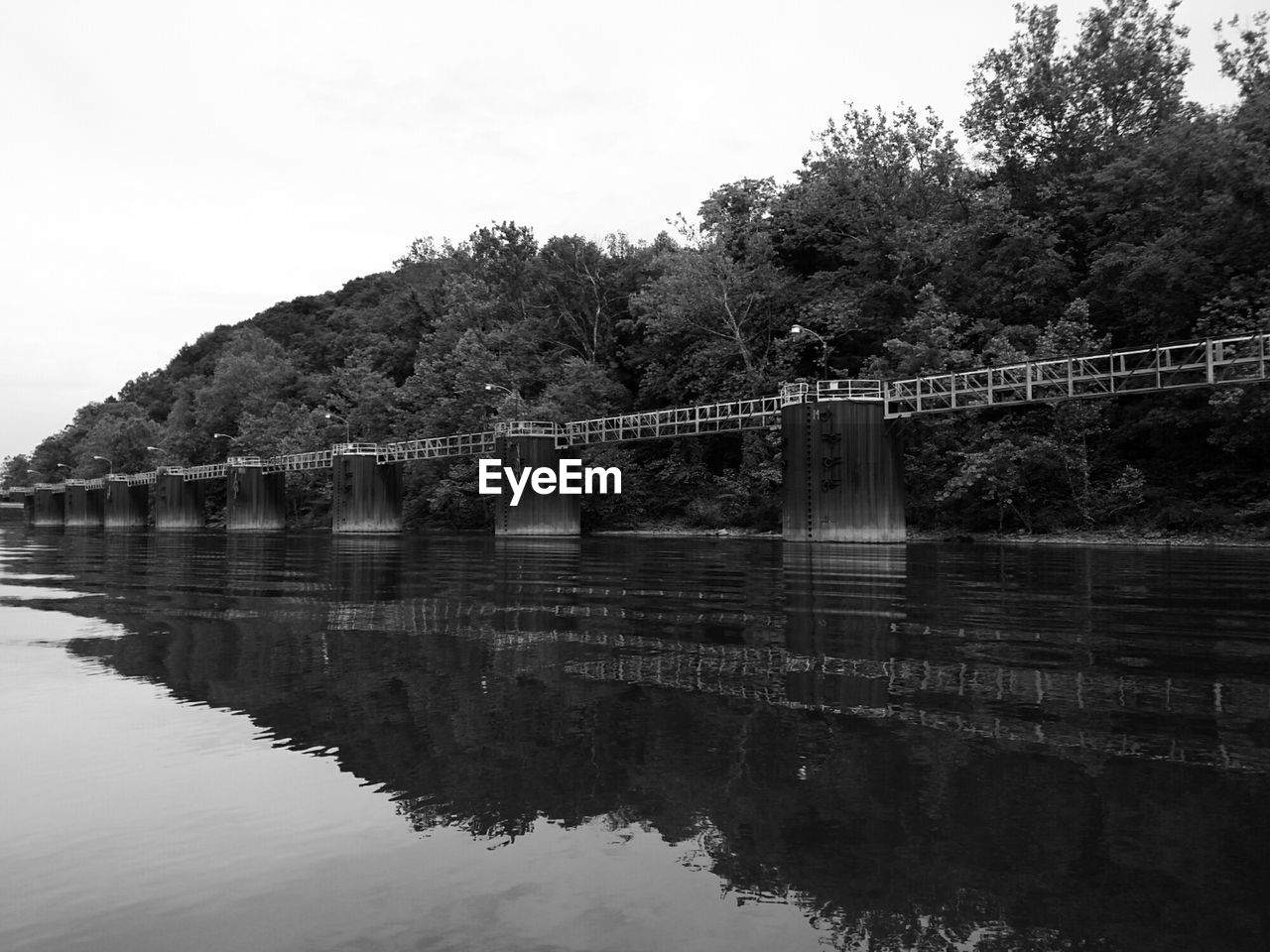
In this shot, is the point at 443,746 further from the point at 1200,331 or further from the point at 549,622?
the point at 1200,331

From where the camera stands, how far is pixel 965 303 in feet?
186

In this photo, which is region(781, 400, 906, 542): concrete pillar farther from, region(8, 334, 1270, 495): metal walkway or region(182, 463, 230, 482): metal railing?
region(182, 463, 230, 482): metal railing

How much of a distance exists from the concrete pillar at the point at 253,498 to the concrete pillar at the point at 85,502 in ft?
173

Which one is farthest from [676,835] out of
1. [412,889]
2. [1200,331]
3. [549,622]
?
[1200,331]

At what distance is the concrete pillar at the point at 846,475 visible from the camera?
4372 cm

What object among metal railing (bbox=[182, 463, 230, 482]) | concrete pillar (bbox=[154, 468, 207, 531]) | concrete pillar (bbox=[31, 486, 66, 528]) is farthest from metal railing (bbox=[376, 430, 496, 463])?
concrete pillar (bbox=[31, 486, 66, 528])

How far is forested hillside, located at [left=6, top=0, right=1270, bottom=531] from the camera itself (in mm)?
43625

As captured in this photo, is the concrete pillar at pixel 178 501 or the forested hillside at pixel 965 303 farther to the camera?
the concrete pillar at pixel 178 501

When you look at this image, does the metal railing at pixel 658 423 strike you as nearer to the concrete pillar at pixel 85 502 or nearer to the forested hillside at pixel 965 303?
the forested hillside at pixel 965 303

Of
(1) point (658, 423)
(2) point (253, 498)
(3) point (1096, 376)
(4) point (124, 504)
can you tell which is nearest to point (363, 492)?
(2) point (253, 498)

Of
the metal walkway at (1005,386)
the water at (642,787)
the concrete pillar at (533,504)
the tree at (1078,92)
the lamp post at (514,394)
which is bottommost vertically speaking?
the water at (642,787)

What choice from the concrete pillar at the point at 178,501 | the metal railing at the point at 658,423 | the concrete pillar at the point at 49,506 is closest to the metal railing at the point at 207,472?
the concrete pillar at the point at 178,501

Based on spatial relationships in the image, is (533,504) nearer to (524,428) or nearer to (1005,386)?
(524,428)

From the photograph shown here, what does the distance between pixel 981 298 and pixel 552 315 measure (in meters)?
47.5
